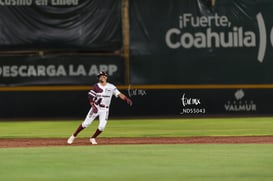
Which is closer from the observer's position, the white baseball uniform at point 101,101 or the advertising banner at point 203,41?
the white baseball uniform at point 101,101

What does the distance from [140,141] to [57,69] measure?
10016 millimetres

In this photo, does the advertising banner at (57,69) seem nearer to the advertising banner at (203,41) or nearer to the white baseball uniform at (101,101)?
the advertising banner at (203,41)

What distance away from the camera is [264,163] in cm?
1283

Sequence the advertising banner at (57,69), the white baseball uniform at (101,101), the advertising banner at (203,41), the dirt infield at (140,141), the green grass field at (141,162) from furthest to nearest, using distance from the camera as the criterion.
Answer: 1. the advertising banner at (203,41)
2. the advertising banner at (57,69)
3. the dirt infield at (140,141)
4. the white baseball uniform at (101,101)
5. the green grass field at (141,162)

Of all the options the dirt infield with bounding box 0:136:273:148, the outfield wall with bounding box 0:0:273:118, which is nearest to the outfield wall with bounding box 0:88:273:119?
the outfield wall with bounding box 0:0:273:118

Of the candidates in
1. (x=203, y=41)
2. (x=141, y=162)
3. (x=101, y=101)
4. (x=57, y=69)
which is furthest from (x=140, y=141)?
(x=203, y=41)

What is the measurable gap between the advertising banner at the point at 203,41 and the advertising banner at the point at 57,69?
2.78 feet

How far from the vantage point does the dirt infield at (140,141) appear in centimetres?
1841

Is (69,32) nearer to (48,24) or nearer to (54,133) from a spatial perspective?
(48,24)

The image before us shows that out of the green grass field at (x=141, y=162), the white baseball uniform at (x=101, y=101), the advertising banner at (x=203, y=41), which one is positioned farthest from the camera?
the advertising banner at (x=203, y=41)

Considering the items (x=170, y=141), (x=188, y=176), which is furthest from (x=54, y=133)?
(x=188, y=176)

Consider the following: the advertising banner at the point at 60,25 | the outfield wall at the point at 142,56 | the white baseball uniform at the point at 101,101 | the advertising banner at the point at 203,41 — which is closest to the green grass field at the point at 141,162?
the white baseball uniform at the point at 101,101

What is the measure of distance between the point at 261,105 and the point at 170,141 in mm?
10610

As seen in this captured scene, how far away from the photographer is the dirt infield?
18.4m
